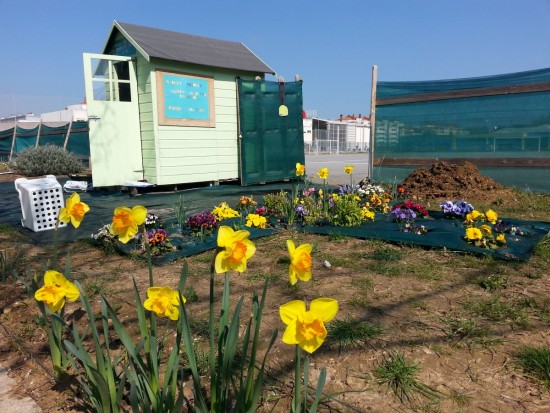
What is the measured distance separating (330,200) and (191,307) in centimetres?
272

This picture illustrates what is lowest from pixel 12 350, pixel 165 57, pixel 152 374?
pixel 12 350

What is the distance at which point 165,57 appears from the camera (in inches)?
294

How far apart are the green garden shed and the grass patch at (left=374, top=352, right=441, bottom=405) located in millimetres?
6667

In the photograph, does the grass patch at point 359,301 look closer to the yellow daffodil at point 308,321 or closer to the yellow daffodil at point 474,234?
the yellow daffodil at point 474,234

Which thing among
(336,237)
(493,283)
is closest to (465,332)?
(493,283)

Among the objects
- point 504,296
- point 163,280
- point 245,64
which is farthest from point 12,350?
point 245,64

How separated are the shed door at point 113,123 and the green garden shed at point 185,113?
0.02m

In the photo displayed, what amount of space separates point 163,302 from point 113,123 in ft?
23.2

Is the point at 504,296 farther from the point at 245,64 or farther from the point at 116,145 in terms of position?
the point at 245,64

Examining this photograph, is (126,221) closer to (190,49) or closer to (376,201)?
(376,201)

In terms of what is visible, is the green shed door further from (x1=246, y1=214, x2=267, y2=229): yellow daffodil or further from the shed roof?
(x1=246, y1=214, x2=267, y2=229): yellow daffodil

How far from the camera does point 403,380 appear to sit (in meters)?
1.78

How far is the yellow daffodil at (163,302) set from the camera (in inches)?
49.9

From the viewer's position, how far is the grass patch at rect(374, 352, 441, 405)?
5.56ft
